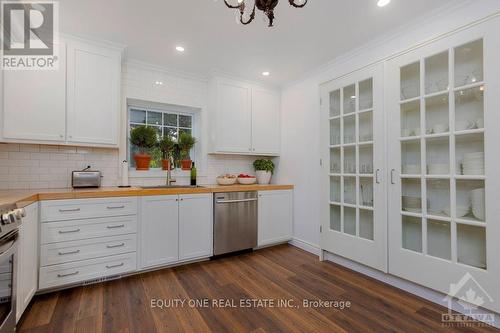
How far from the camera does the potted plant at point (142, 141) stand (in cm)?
303

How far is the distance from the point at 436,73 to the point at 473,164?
87 cm

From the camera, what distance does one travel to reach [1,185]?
7.82 feet

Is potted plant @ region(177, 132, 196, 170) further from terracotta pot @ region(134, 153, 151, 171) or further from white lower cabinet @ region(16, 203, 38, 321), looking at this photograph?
white lower cabinet @ region(16, 203, 38, 321)

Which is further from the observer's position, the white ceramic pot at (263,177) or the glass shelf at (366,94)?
the white ceramic pot at (263,177)

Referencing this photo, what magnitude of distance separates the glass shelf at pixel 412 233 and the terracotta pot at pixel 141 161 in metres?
3.05

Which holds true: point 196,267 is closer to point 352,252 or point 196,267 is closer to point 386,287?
point 352,252

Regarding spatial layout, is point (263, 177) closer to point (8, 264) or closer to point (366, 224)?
point (366, 224)

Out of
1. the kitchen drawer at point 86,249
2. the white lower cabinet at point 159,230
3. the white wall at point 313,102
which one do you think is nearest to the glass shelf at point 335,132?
the white wall at point 313,102

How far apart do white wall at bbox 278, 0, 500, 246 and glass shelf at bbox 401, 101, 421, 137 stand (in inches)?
21.8

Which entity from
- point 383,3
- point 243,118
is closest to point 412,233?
point 383,3

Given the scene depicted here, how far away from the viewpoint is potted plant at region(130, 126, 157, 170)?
3.03m

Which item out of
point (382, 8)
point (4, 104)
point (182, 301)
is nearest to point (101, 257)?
point (182, 301)

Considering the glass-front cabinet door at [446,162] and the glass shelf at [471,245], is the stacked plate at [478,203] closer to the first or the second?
the glass-front cabinet door at [446,162]

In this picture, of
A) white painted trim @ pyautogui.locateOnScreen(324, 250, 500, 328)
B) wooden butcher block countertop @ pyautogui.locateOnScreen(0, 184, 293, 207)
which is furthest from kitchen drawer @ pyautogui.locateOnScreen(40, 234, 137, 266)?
white painted trim @ pyautogui.locateOnScreen(324, 250, 500, 328)
